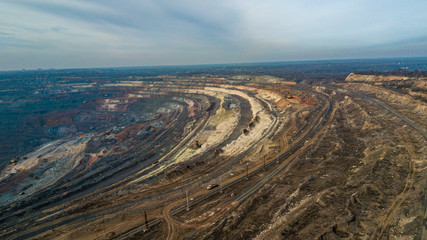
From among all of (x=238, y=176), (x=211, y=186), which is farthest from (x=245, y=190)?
(x=211, y=186)

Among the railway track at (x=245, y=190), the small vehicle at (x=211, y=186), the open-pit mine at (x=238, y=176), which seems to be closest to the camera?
the open-pit mine at (x=238, y=176)

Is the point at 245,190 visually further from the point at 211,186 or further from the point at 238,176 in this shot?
the point at 211,186

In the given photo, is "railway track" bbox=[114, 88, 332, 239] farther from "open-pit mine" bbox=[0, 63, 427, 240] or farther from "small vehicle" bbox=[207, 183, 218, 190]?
"small vehicle" bbox=[207, 183, 218, 190]

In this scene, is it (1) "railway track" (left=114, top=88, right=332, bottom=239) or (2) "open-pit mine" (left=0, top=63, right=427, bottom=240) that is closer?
(2) "open-pit mine" (left=0, top=63, right=427, bottom=240)

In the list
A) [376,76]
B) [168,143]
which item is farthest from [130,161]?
[376,76]

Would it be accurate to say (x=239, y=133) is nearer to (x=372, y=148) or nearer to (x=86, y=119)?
(x=372, y=148)

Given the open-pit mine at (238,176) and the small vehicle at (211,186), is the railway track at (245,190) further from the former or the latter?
the small vehicle at (211,186)

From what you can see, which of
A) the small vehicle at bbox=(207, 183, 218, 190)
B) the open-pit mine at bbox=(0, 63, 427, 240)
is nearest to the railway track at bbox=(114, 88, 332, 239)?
the open-pit mine at bbox=(0, 63, 427, 240)

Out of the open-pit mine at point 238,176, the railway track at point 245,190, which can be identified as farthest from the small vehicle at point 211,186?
the railway track at point 245,190
